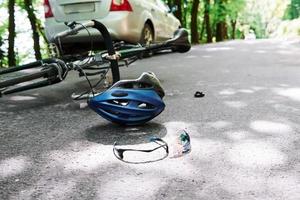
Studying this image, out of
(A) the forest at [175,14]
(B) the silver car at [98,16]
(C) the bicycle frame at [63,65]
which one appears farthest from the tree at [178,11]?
(C) the bicycle frame at [63,65]

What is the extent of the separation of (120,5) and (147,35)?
218 cm

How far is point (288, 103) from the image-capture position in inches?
192

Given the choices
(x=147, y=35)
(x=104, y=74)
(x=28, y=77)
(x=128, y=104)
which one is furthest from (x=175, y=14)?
(x=128, y=104)

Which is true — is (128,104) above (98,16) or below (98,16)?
below

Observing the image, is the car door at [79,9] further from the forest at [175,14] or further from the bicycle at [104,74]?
the forest at [175,14]

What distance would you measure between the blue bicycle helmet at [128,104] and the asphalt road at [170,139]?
0.42ft

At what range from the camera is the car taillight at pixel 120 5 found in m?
8.02

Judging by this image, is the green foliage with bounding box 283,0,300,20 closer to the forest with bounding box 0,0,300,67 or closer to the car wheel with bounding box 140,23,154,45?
the forest with bounding box 0,0,300,67

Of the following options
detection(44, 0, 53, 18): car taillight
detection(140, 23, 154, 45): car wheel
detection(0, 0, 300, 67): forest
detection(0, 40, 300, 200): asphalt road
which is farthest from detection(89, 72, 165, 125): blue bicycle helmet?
detection(0, 0, 300, 67): forest

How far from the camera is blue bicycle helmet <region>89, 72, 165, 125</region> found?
389cm

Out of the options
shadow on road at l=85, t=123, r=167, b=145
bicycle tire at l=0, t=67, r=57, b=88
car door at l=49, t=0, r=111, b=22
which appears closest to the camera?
shadow on road at l=85, t=123, r=167, b=145

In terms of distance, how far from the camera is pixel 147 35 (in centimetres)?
1027

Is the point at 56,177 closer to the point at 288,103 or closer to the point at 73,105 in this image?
the point at 73,105

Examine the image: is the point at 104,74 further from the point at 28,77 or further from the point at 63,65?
the point at 28,77
